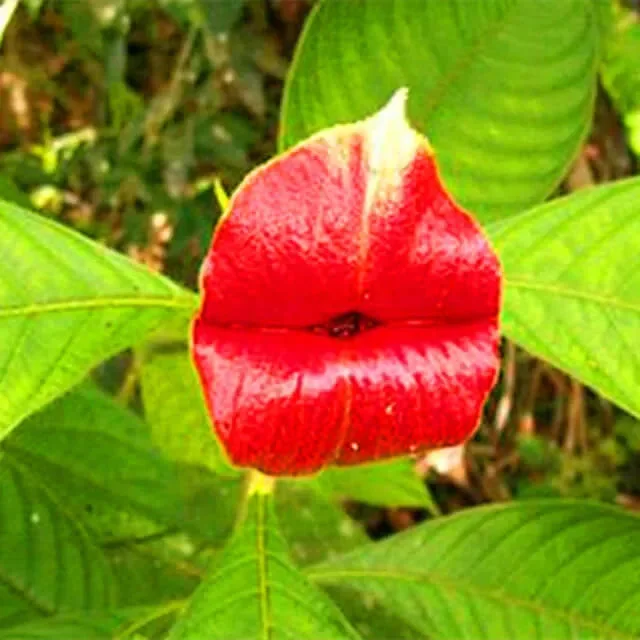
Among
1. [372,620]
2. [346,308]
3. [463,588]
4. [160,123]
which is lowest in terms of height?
[372,620]

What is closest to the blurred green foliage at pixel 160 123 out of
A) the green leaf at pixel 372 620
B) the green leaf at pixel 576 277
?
the green leaf at pixel 372 620

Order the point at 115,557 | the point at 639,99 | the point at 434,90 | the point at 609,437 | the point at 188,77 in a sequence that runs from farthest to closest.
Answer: the point at 609,437
the point at 188,77
the point at 639,99
the point at 115,557
the point at 434,90

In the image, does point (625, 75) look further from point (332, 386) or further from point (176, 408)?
point (332, 386)

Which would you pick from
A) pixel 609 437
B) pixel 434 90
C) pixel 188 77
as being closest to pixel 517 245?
pixel 434 90

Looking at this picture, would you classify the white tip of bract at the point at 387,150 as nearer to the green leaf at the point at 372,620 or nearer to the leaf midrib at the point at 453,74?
the leaf midrib at the point at 453,74

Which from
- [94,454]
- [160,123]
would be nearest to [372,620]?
[94,454]

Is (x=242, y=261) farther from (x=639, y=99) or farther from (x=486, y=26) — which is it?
(x=639, y=99)
